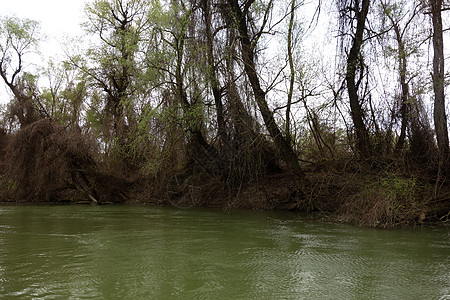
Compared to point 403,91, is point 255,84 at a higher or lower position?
higher

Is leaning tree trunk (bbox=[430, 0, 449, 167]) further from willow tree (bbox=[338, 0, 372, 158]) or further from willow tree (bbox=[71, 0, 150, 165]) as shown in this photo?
willow tree (bbox=[71, 0, 150, 165])

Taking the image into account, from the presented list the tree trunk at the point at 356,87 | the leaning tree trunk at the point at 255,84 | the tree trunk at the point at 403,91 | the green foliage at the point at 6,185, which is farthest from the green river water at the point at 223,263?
the green foliage at the point at 6,185

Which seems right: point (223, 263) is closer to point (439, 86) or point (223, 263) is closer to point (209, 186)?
point (439, 86)

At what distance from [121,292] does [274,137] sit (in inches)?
281

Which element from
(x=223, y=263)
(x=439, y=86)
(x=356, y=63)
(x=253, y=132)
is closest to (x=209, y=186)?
(x=253, y=132)

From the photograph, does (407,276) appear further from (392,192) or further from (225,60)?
(225,60)

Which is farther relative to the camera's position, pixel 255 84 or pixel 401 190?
pixel 255 84

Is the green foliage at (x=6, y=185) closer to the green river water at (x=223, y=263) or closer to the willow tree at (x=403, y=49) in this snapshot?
the green river water at (x=223, y=263)

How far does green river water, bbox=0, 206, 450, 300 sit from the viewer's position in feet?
10.1

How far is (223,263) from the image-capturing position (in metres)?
4.11

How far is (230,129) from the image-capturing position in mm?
9750

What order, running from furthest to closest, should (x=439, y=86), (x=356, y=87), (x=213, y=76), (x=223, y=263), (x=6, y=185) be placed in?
1. (x=6, y=185)
2. (x=213, y=76)
3. (x=356, y=87)
4. (x=439, y=86)
5. (x=223, y=263)

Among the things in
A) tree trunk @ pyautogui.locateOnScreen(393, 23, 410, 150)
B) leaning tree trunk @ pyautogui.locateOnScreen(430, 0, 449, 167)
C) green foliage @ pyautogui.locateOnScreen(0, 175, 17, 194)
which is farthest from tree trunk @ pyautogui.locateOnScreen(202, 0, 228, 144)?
green foliage @ pyautogui.locateOnScreen(0, 175, 17, 194)

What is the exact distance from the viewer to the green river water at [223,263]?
308 cm
